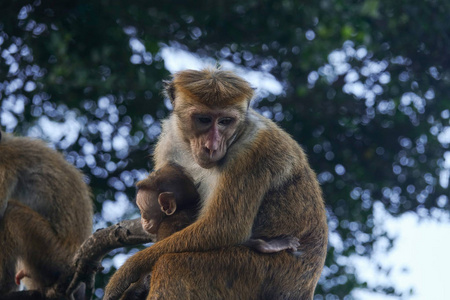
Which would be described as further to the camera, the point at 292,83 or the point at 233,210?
the point at 292,83

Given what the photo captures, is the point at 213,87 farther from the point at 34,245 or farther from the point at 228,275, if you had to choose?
the point at 34,245

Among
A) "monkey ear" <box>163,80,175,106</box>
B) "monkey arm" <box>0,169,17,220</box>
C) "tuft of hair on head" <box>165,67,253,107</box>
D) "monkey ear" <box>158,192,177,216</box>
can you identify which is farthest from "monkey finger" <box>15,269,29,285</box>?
"tuft of hair on head" <box>165,67,253,107</box>

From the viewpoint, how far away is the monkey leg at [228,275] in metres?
4.23

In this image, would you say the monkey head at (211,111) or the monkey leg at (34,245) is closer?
the monkey head at (211,111)

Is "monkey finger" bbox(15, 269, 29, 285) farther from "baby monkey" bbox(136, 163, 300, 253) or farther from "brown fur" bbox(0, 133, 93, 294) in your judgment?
"baby monkey" bbox(136, 163, 300, 253)

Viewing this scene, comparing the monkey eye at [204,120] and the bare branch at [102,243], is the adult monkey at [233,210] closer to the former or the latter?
the monkey eye at [204,120]

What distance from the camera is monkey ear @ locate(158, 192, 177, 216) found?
15.9 ft

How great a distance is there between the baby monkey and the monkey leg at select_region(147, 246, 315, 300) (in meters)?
0.59

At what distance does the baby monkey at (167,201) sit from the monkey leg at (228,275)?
Answer: 592 millimetres

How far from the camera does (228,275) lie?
171 inches

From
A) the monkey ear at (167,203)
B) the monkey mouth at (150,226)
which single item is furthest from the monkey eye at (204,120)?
the monkey mouth at (150,226)

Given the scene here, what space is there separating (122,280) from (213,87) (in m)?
1.58

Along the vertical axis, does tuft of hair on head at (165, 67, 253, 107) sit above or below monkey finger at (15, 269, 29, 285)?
above

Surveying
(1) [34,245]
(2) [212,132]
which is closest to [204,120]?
(2) [212,132]
